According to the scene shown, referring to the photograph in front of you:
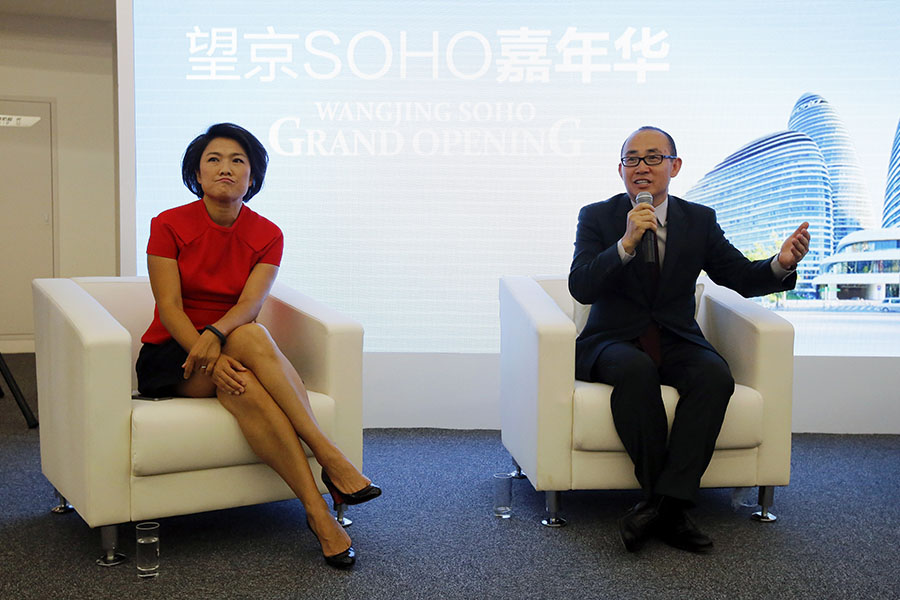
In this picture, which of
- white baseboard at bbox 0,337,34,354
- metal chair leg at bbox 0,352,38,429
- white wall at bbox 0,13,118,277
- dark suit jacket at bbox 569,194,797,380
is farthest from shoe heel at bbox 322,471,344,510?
white baseboard at bbox 0,337,34,354

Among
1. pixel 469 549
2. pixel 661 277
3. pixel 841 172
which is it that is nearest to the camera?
pixel 469 549

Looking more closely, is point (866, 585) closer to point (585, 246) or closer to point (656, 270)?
point (656, 270)

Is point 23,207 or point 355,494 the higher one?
point 23,207

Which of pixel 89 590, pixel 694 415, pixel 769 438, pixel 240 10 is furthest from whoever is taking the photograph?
pixel 240 10

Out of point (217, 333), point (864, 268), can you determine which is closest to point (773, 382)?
point (217, 333)

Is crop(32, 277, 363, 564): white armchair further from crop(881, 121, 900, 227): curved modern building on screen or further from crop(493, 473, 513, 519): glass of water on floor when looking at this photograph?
crop(881, 121, 900, 227): curved modern building on screen

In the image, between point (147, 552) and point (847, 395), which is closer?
point (147, 552)

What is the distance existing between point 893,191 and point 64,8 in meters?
6.08

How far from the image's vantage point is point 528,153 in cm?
411

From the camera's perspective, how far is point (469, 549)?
8.18ft

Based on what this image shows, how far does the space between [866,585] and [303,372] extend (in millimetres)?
1728

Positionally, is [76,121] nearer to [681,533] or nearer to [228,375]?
[228,375]

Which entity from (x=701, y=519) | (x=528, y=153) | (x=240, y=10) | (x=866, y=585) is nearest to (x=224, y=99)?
(x=240, y=10)

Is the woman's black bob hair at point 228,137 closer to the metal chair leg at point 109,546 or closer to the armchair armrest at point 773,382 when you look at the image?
the metal chair leg at point 109,546
